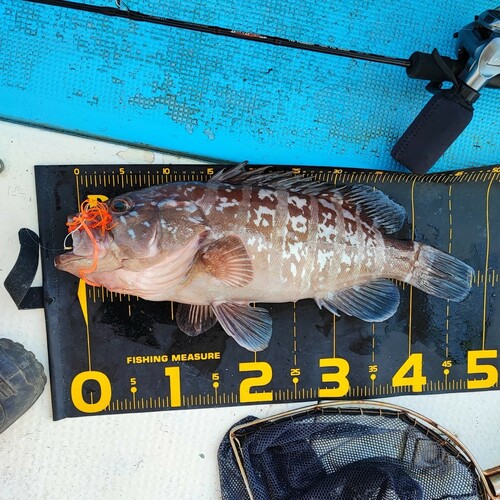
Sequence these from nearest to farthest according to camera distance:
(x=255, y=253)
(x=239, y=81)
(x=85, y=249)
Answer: (x=85, y=249)
(x=255, y=253)
(x=239, y=81)

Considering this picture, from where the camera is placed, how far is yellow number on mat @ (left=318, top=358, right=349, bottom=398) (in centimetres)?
285

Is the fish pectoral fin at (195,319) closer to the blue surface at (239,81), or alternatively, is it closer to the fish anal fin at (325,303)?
the fish anal fin at (325,303)

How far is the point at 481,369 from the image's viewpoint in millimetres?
2910

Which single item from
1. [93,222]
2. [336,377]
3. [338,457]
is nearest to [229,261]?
[93,222]

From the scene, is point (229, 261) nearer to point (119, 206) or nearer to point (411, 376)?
point (119, 206)

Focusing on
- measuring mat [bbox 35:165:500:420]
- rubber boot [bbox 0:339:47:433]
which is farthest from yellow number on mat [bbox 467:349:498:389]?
rubber boot [bbox 0:339:47:433]

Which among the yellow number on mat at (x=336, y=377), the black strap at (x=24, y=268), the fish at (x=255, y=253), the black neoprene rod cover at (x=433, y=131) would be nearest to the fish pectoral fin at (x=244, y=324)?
the fish at (x=255, y=253)

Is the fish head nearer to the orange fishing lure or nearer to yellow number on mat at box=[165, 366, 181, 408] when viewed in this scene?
the orange fishing lure

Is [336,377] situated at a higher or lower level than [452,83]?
lower

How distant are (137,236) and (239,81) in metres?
1.16

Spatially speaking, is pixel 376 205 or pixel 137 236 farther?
pixel 376 205

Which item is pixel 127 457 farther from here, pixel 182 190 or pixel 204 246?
pixel 182 190

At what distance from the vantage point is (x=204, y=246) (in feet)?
7.51

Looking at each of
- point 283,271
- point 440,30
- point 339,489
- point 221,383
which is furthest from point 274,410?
point 440,30
